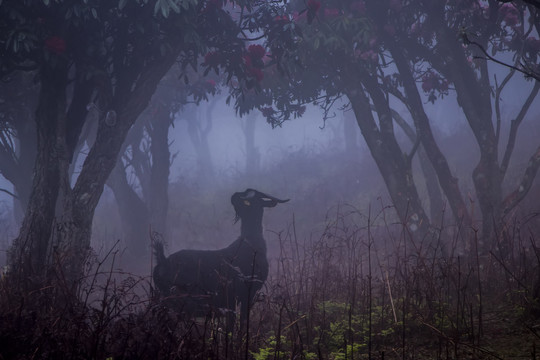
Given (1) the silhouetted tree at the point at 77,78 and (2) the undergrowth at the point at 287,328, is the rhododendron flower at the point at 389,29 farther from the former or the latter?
(2) the undergrowth at the point at 287,328

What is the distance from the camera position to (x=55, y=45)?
14.7 ft

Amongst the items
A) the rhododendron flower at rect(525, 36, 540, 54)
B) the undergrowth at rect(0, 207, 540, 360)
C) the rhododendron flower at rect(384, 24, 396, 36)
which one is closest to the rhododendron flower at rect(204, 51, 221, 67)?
the rhododendron flower at rect(384, 24, 396, 36)

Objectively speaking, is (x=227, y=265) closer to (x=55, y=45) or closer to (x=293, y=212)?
(x=293, y=212)

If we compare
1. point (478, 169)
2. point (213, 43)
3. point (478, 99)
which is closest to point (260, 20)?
point (213, 43)

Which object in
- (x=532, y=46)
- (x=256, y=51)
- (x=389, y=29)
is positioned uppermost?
(x=389, y=29)

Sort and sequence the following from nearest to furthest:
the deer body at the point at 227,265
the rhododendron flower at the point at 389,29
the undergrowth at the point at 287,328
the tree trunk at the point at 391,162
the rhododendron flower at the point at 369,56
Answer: the undergrowth at the point at 287,328, the deer body at the point at 227,265, the tree trunk at the point at 391,162, the rhododendron flower at the point at 389,29, the rhododendron flower at the point at 369,56

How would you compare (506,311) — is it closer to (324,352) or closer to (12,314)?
(324,352)

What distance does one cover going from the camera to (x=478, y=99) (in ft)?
20.3

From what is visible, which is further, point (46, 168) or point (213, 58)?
point (213, 58)

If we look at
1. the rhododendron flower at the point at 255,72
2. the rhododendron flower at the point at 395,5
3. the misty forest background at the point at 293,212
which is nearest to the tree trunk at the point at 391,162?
the misty forest background at the point at 293,212

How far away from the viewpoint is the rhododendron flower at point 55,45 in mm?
4453

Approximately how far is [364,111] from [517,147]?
12273 millimetres

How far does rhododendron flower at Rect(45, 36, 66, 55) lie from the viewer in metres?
4.45

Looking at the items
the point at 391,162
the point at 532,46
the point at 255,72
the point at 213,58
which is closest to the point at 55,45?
the point at 213,58
